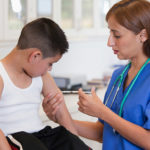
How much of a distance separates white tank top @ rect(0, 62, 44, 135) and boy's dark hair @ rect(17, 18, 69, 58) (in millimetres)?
152

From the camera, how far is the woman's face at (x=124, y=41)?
152cm

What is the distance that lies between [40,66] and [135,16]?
0.47 meters

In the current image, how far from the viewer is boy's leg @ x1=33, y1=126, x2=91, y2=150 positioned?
54.5 inches

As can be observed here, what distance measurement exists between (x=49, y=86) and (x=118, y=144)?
0.42m

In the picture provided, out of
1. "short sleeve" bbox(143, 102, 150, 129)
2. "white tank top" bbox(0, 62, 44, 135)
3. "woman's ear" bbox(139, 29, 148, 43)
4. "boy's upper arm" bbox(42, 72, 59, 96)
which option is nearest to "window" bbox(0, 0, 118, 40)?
"boy's upper arm" bbox(42, 72, 59, 96)

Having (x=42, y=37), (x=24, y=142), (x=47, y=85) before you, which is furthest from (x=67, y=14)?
(x=24, y=142)

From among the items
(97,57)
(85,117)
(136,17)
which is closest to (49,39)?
(136,17)

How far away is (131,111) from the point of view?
4.95 feet

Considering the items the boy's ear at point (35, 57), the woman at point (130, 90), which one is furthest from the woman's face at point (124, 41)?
the boy's ear at point (35, 57)

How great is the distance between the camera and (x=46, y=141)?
4.61ft

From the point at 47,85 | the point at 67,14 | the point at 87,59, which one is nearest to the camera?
the point at 47,85

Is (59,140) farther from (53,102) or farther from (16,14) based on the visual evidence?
(16,14)

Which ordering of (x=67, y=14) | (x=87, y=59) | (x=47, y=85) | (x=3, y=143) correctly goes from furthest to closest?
(x=87, y=59) < (x=67, y=14) < (x=47, y=85) < (x=3, y=143)

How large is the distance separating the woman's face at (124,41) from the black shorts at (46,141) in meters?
0.45
